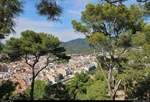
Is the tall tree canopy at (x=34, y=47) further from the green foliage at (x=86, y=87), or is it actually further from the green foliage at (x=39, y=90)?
the green foliage at (x=86, y=87)

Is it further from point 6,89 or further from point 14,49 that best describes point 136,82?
point 6,89

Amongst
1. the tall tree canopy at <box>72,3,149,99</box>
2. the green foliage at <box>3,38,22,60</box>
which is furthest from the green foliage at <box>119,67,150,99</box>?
the green foliage at <box>3,38,22,60</box>

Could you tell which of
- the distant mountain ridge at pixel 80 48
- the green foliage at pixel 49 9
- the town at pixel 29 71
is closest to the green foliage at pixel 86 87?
the town at pixel 29 71

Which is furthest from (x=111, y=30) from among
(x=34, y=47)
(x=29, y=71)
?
(x=29, y=71)

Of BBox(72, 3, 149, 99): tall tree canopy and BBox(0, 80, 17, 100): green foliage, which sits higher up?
BBox(72, 3, 149, 99): tall tree canopy

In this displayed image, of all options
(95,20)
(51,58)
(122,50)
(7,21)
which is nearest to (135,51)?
(122,50)

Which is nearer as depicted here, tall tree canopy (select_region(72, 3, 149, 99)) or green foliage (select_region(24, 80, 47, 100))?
tall tree canopy (select_region(72, 3, 149, 99))

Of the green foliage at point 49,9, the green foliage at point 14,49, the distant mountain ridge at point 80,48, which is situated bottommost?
the green foliage at point 49,9

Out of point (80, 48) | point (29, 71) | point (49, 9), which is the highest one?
point (80, 48)

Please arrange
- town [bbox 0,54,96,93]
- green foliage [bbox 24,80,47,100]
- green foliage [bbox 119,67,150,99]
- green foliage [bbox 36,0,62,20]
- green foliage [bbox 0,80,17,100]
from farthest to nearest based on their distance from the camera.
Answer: town [bbox 0,54,96,93], green foliage [bbox 24,80,47,100], green foliage [bbox 119,67,150,99], green foliage [bbox 0,80,17,100], green foliage [bbox 36,0,62,20]

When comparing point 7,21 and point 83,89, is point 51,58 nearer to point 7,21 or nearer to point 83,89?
point 83,89

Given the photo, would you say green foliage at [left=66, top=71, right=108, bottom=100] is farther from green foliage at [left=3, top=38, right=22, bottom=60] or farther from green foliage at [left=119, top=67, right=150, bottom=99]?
green foliage at [left=3, top=38, right=22, bottom=60]

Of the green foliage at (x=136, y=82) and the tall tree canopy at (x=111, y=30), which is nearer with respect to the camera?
the tall tree canopy at (x=111, y=30)

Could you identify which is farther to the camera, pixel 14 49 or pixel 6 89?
pixel 14 49
